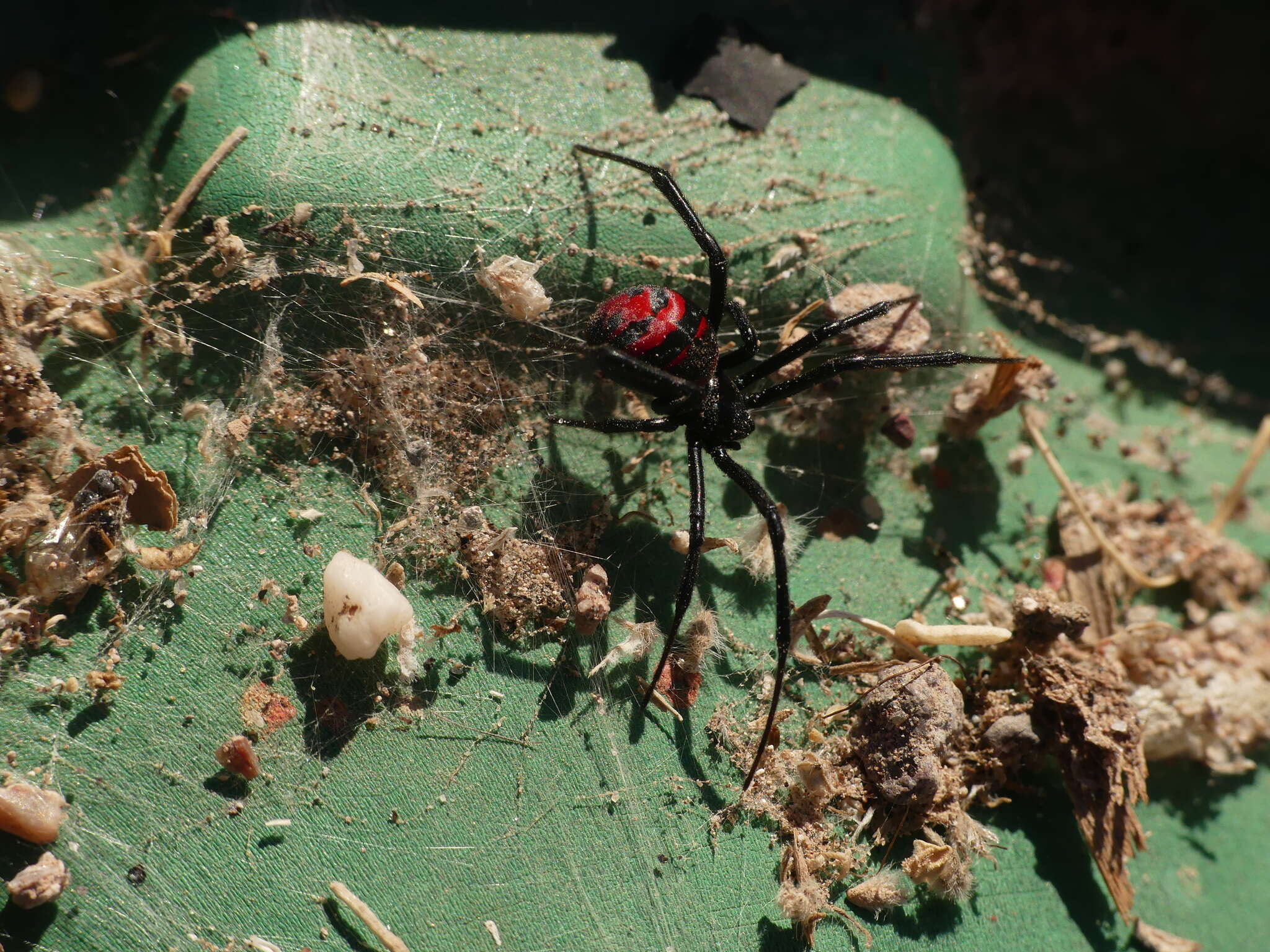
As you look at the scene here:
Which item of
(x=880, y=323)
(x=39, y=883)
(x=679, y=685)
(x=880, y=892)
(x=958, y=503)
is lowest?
(x=39, y=883)

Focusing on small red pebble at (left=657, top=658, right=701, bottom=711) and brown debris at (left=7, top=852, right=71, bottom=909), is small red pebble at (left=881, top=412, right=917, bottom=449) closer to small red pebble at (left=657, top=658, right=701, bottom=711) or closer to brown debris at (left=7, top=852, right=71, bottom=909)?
small red pebble at (left=657, top=658, right=701, bottom=711)

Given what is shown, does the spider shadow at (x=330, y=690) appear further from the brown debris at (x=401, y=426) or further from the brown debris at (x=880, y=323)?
the brown debris at (x=880, y=323)

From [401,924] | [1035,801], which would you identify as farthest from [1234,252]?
[401,924]

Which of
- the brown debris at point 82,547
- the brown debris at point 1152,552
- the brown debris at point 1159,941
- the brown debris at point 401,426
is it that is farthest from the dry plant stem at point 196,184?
the brown debris at point 1159,941

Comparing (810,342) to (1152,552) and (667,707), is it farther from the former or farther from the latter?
(1152,552)

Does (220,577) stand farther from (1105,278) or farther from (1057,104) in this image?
(1057,104)

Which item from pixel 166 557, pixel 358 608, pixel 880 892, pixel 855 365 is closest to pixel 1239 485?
pixel 855 365

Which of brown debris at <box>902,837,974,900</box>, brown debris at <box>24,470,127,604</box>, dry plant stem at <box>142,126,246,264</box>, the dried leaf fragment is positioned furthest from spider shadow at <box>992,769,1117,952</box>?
dry plant stem at <box>142,126,246,264</box>

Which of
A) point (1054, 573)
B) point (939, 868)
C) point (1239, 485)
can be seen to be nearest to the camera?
point (939, 868)
